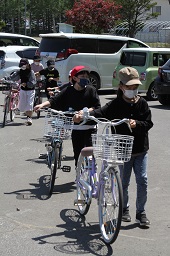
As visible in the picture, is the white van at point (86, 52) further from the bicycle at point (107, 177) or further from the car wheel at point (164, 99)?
the bicycle at point (107, 177)

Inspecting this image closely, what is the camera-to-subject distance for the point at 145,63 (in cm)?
1859

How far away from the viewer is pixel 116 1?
1394 inches

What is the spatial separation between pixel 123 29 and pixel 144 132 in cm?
3816

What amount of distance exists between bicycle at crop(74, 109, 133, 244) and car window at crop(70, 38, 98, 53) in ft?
44.5

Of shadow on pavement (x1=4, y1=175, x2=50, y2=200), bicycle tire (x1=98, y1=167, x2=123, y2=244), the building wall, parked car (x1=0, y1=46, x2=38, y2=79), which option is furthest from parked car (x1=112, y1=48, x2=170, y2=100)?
the building wall

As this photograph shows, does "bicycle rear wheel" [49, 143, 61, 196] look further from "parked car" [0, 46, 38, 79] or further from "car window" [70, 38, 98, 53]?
"parked car" [0, 46, 38, 79]

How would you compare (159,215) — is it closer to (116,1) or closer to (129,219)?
(129,219)

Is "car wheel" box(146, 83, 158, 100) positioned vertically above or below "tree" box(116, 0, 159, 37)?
below

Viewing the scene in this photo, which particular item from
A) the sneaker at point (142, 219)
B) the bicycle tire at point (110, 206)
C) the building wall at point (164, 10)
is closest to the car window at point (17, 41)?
the sneaker at point (142, 219)

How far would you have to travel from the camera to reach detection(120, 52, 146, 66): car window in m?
18.7

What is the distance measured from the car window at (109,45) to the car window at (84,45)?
0.76 ft

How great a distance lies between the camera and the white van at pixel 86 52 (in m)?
19.0

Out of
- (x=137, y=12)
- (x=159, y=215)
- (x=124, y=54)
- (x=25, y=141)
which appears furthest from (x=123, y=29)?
(x=159, y=215)

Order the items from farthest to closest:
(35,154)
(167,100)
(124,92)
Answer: (167,100) → (35,154) → (124,92)
